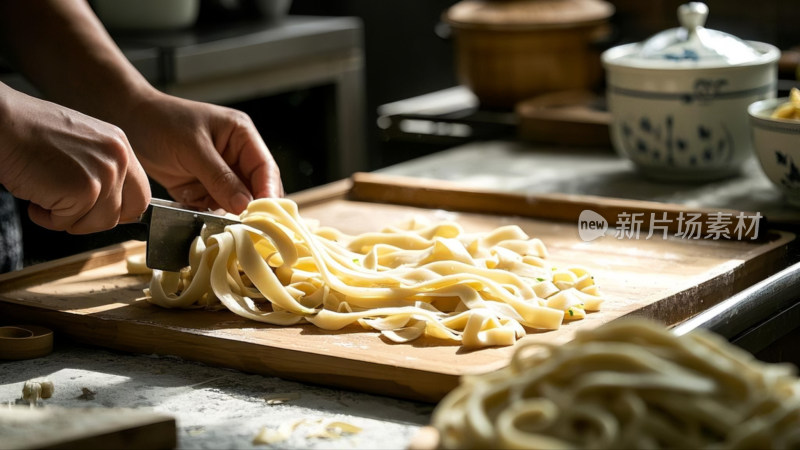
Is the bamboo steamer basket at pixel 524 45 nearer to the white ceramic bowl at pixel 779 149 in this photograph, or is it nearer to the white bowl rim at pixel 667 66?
the white bowl rim at pixel 667 66

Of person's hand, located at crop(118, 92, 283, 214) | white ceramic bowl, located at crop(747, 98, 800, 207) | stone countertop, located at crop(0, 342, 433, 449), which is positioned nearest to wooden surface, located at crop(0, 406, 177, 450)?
stone countertop, located at crop(0, 342, 433, 449)

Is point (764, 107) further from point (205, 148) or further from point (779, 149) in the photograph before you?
point (205, 148)

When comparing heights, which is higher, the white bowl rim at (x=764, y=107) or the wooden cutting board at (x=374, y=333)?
the white bowl rim at (x=764, y=107)

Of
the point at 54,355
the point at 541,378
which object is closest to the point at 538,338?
the point at 541,378

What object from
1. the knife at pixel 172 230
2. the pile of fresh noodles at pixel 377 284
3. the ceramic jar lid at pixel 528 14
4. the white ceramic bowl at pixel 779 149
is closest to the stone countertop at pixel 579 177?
the white ceramic bowl at pixel 779 149

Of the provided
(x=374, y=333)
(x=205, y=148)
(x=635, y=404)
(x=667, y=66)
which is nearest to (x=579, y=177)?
(x=667, y=66)

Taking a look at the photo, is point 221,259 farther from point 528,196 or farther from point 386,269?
point 528,196

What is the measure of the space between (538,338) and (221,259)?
48cm

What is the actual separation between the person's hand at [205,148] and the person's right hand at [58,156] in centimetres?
35

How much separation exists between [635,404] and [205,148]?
112cm

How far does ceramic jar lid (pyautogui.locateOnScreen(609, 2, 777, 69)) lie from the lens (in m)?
2.25

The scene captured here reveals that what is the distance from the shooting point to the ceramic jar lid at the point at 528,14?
9.53ft

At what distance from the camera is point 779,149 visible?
2.02 meters

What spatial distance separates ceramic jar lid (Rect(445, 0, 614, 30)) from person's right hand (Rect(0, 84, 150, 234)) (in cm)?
166
